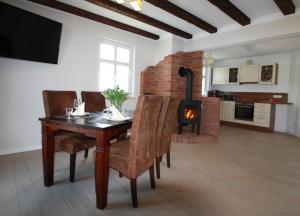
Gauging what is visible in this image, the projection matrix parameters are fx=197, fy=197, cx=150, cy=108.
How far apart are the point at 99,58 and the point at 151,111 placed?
2.90 meters

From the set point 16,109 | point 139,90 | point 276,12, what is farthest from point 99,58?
point 276,12

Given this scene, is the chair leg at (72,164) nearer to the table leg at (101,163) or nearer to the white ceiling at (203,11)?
the table leg at (101,163)

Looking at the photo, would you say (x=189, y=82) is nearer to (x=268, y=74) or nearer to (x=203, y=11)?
(x=203, y=11)

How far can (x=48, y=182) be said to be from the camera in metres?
2.12

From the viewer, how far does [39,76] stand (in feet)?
11.0

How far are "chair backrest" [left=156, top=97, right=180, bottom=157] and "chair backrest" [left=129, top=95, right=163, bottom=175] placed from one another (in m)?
0.29

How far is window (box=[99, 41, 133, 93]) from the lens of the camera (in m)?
4.37

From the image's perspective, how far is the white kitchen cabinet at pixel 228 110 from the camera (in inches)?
264

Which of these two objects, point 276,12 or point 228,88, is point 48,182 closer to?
point 276,12

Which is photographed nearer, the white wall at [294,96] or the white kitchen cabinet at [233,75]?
the white wall at [294,96]

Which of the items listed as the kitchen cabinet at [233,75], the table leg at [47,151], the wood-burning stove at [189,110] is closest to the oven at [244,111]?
the kitchen cabinet at [233,75]

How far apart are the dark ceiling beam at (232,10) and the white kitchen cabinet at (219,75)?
11.4 ft

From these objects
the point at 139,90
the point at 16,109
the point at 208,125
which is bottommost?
the point at 208,125

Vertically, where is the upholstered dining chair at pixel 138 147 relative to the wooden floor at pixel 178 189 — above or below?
above
